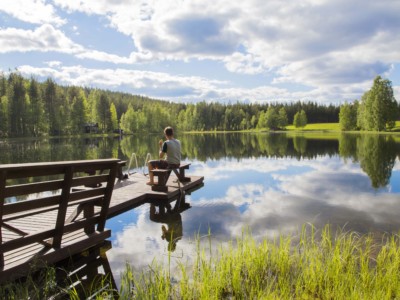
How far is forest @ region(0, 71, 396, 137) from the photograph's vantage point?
266ft

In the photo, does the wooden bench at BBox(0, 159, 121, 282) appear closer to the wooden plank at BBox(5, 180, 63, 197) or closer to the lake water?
the wooden plank at BBox(5, 180, 63, 197)

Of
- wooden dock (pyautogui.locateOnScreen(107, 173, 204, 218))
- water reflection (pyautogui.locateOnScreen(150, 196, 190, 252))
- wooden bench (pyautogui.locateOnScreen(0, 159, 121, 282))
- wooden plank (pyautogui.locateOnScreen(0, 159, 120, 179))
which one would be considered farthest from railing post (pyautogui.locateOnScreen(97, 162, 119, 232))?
wooden dock (pyautogui.locateOnScreen(107, 173, 204, 218))

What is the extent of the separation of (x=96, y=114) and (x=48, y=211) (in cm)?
10516

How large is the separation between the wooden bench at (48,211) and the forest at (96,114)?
3160 inches

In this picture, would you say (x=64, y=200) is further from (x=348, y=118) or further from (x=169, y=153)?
(x=348, y=118)

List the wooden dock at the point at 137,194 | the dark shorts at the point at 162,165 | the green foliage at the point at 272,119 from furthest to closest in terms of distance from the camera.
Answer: the green foliage at the point at 272,119
the dark shorts at the point at 162,165
the wooden dock at the point at 137,194

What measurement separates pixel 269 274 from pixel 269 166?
17.7 metres

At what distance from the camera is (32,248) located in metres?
5.82

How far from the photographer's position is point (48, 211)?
5.58m

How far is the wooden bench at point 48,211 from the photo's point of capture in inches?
188

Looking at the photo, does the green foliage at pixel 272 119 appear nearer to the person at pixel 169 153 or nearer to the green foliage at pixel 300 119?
the green foliage at pixel 300 119

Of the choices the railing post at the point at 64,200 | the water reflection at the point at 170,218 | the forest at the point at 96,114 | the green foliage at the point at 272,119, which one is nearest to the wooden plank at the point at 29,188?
the railing post at the point at 64,200

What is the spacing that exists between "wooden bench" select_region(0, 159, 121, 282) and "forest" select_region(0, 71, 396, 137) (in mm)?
80254

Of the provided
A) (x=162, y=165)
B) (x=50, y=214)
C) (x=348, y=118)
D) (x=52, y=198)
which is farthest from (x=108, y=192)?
(x=348, y=118)
